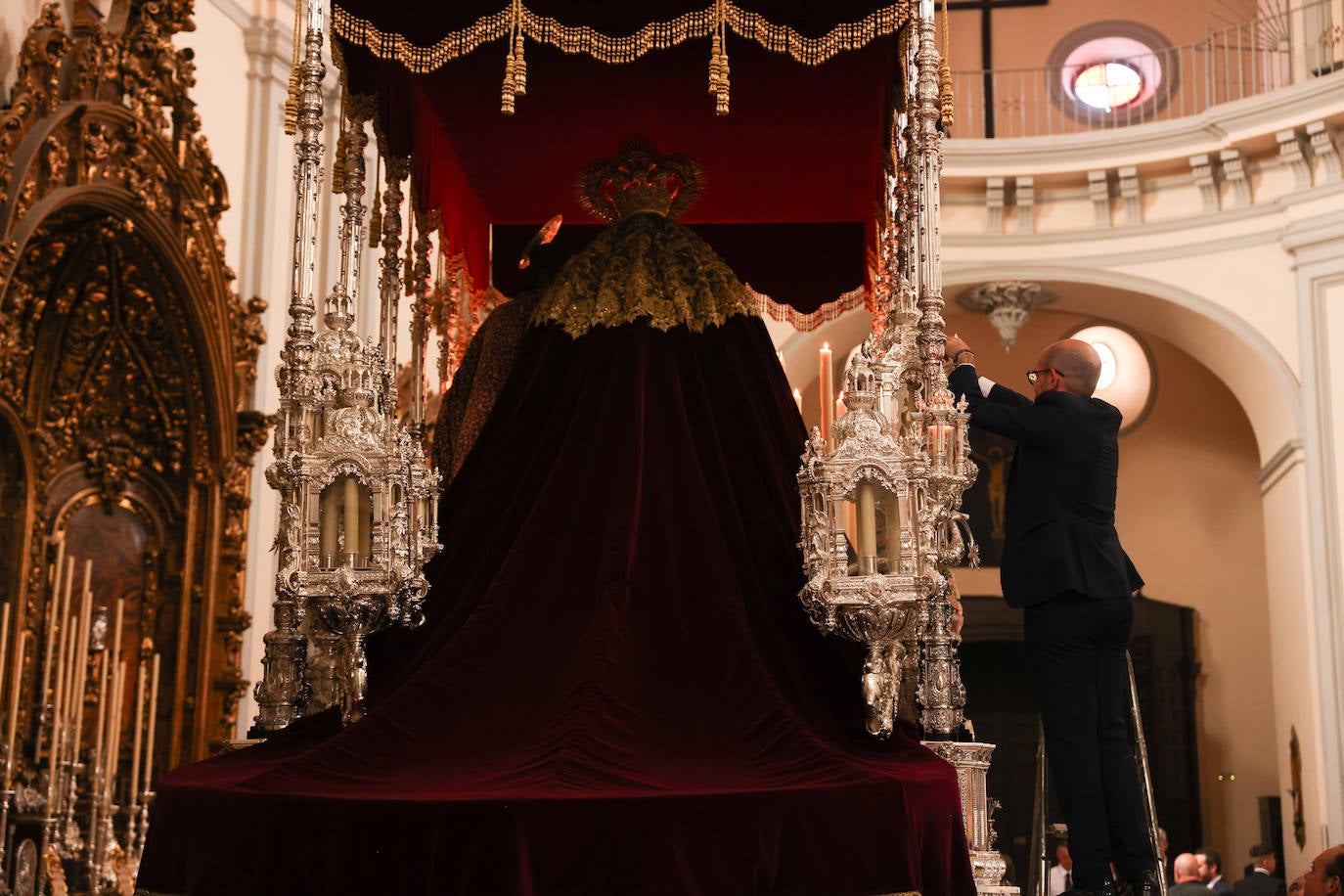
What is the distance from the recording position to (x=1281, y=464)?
465 inches

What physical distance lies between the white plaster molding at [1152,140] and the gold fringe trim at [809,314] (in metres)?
5.20

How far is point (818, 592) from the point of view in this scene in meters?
4.50

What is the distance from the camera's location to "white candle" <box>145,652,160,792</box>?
6.54 metres

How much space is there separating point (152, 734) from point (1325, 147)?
29.3 ft

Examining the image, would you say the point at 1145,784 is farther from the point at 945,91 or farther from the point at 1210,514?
the point at 1210,514

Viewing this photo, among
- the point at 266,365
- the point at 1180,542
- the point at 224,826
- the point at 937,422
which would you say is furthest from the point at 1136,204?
the point at 224,826

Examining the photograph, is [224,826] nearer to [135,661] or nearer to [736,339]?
[736,339]

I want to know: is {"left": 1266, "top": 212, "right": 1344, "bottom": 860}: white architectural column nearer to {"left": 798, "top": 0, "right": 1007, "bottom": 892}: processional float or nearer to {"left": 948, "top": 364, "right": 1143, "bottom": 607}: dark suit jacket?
{"left": 798, "top": 0, "right": 1007, "bottom": 892}: processional float

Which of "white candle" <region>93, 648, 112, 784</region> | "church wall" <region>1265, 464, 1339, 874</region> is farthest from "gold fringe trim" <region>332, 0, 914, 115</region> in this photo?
"church wall" <region>1265, 464, 1339, 874</region>

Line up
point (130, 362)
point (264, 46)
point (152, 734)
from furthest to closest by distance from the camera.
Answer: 1. point (264, 46)
2. point (130, 362)
3. point (152, 734)

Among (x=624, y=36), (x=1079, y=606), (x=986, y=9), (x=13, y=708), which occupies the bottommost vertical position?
(x=13, y=708)

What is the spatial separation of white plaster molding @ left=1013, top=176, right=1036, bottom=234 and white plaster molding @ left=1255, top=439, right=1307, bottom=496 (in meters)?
2.58

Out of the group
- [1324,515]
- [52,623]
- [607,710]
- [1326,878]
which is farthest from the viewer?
[1324,515]

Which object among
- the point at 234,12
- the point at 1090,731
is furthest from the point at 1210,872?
the point at 234,12
